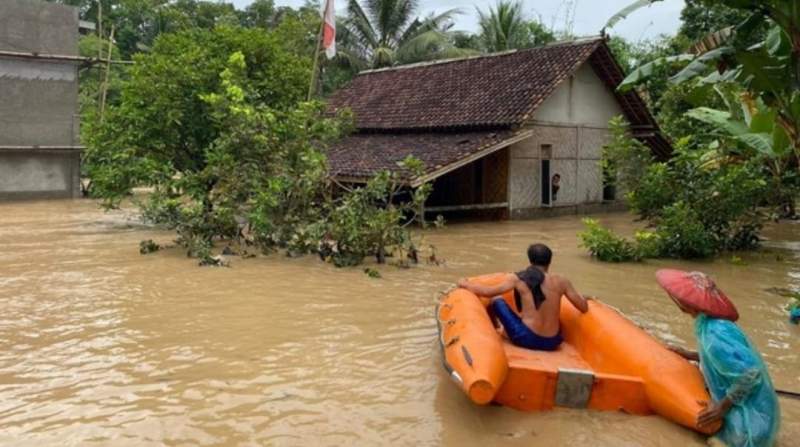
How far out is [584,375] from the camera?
14.6 feet

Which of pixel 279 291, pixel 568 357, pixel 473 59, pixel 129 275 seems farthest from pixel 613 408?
pixel 473 59

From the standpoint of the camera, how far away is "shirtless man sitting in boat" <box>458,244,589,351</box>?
5125 mm

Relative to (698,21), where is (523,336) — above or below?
below

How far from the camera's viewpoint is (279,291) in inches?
334

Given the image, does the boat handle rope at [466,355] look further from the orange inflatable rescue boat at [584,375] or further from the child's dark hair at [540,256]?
the child's dark hair at [540,256]

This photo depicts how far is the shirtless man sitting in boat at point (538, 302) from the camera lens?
5.12 meters

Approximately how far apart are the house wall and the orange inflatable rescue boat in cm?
1232

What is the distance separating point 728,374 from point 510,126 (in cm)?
1232

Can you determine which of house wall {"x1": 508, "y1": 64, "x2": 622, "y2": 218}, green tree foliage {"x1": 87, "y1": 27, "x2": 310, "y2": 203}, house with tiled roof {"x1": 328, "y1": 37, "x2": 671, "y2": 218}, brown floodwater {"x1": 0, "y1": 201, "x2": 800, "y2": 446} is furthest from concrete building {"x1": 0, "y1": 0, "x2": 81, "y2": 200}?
house wall {"x1": 508, "y1": 64, "x2": 622, "y2": 218}

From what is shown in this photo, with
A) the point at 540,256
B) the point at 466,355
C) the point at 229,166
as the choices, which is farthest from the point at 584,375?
the point at 229,166

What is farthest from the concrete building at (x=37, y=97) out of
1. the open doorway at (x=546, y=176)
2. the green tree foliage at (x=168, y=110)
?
the open doorway at (x=546, y=176)

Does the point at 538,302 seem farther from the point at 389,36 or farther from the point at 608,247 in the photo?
the point at 389,36

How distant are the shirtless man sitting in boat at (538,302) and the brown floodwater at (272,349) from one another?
2.28ft

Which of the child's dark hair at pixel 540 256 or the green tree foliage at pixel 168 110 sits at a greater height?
the green tree foliage at pixel 168 110
